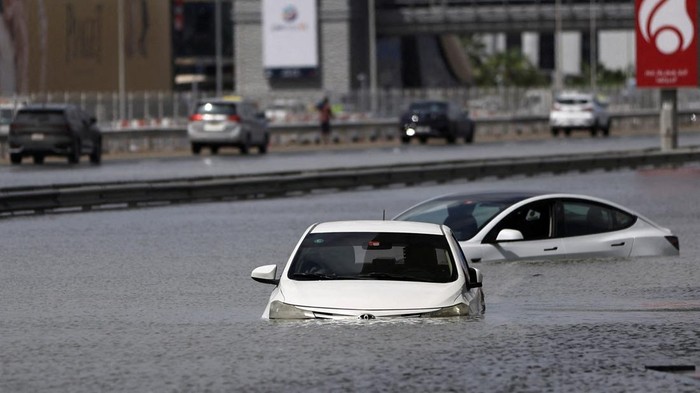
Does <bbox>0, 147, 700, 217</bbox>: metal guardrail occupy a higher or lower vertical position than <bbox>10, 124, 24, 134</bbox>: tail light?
lower

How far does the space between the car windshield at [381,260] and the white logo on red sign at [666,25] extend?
3676 cm

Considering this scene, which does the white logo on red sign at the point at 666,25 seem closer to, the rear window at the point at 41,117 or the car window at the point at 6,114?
the rear window at the point at 41,117

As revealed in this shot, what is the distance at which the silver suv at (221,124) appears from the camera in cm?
5450

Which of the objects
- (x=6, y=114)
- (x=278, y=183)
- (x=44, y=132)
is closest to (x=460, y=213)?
(x=278, y=183)

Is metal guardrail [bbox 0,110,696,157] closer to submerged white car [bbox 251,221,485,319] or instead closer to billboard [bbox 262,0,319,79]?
billboard [bbox 262,0,319,79]

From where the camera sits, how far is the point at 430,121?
215 ft

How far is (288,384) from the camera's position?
397 inches

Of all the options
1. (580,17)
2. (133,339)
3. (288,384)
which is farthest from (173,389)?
(580,17)

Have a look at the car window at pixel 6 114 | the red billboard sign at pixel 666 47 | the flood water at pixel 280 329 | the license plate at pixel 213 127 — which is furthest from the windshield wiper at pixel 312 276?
the car window at pixel 6 114

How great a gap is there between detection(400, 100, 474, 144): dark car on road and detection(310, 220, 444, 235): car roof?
51.7 m

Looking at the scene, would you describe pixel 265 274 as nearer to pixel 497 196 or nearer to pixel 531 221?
pixel 531 221

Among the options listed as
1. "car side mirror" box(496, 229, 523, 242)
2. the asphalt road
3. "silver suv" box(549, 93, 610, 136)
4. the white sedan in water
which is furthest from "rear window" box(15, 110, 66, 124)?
"car side mirror" box(496, 229, 523, 242)

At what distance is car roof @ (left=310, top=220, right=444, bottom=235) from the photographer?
12.8 metres

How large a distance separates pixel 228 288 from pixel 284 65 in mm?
91815
